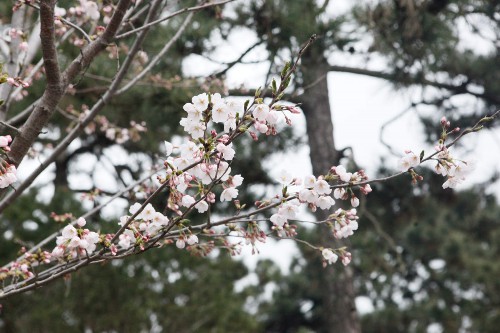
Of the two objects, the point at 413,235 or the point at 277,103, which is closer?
the point at 277,103

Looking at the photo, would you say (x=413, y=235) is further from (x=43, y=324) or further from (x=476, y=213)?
(x=43, y=324)

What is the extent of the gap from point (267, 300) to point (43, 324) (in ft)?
13.5

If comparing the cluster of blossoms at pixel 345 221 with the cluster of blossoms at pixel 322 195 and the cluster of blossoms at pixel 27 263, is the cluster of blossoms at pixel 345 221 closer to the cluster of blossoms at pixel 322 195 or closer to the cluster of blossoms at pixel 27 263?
the cluster of blossoms at pixel 322 195

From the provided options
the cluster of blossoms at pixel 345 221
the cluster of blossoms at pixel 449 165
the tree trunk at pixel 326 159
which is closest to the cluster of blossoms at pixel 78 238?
the cluster of blossoms at pixel 345 221

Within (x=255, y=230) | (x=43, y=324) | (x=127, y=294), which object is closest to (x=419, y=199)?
(x=127, y=294)

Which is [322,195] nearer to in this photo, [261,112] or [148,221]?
[261,112]

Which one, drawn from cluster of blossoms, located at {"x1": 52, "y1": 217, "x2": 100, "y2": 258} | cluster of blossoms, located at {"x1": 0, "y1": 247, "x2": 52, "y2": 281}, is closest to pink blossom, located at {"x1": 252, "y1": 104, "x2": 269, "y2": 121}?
cluster of blossoms, located at {"x1": 52, "y1": 217, "x2": 100, "y2": 258}

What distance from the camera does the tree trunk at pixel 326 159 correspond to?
4391mm

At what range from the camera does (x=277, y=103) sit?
1555 mm

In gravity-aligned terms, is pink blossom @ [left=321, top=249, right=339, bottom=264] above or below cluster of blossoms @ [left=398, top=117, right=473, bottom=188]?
below

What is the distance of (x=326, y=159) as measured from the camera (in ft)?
15.5

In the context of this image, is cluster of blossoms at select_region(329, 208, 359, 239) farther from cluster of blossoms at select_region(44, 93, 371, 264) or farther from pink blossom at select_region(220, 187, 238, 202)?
pink blossom at select_region(220, 187, 238, 202)

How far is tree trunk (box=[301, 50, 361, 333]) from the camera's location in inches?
173

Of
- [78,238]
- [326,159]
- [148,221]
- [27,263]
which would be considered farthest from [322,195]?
[326,159]
